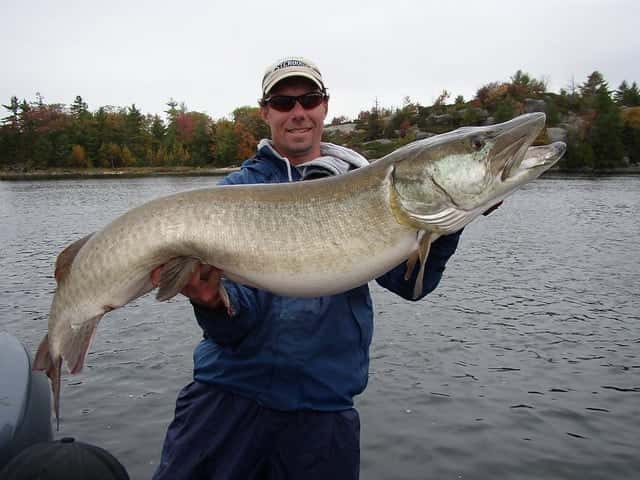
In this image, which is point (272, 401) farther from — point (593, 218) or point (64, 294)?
point (593, 218)

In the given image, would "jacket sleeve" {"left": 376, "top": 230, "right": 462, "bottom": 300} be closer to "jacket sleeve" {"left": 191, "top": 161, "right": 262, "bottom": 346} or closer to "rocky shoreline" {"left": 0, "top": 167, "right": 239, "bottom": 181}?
"jacket sleeve" {"left": 191, "top": 161, "right": 262, "bottom": 346}

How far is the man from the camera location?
9.00 ft

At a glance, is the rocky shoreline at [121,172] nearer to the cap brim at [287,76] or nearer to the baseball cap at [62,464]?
the cap brim at [287,76]

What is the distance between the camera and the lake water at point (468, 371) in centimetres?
584

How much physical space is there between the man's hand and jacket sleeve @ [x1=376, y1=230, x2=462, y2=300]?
984 millimetres

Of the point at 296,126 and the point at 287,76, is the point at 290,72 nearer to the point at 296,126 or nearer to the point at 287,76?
the point at 287,76

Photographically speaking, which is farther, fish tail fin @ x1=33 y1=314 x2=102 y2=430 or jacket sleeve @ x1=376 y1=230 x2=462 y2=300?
jacket sleeve @ x1=376 y1=230 x2=462 y2=300

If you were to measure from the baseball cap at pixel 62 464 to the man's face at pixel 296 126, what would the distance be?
197 cm

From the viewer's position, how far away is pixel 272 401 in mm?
2762

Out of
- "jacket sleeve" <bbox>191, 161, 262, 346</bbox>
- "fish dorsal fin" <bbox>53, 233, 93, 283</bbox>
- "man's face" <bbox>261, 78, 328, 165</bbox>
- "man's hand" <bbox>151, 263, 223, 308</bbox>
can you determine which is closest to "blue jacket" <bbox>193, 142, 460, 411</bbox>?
"jacket sleeve" <bbox>191, 161, 262, 346</bbox>

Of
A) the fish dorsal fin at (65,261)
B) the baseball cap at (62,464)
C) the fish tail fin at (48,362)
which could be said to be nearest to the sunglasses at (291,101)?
the fish dorsal fin at (65,261)

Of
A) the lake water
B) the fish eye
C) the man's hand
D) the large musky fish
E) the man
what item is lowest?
the lake water

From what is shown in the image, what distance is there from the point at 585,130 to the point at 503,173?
217ft

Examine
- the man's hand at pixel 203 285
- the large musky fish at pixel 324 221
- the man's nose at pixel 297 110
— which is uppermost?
the man's nose at pixel 297 110
